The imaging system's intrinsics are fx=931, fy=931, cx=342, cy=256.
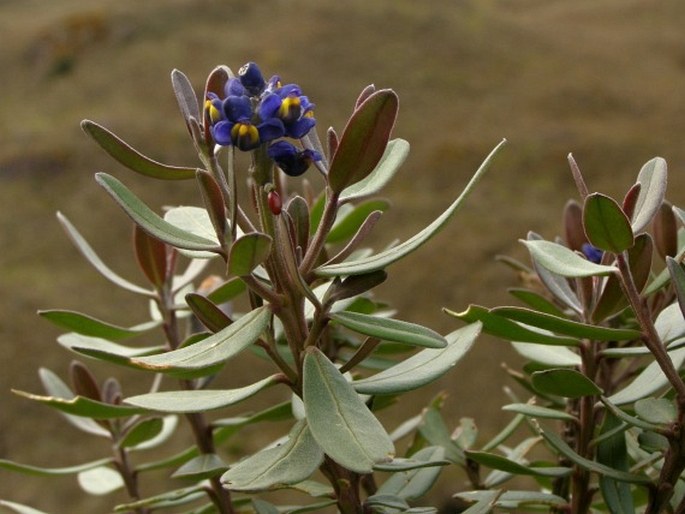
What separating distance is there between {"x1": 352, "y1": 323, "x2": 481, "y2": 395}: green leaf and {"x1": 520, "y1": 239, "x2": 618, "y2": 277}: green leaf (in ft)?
0.18

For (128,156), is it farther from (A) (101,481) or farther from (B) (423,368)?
(A) (101,481)

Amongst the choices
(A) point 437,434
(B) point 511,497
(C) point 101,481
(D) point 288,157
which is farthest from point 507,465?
(C) point 101,481

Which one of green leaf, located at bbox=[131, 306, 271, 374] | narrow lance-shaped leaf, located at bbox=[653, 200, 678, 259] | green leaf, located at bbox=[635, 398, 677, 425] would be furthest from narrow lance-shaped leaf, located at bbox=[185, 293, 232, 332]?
narrow lance-shaped leaf, located at bbox=[653, 200, 678, 259]

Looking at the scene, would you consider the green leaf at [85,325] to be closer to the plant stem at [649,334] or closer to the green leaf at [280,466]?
the green leaf at [280,466]

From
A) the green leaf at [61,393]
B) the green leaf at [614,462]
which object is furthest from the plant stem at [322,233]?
the green leaf at [61,393]

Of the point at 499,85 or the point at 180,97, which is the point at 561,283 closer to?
the point at 180,97

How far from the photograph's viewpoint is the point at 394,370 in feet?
1.70

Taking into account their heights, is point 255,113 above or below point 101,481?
above

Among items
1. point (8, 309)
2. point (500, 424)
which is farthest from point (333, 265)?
point (8, 309)

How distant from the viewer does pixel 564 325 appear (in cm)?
51

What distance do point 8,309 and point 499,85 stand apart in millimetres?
5042

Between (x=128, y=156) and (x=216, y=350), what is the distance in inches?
4.6

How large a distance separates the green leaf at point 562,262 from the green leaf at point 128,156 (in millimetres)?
198

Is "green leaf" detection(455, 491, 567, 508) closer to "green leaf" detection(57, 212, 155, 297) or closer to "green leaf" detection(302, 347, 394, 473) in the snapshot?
"green leaf" detection(302, 347, 394, 473)
